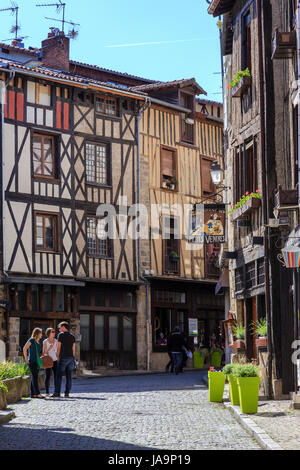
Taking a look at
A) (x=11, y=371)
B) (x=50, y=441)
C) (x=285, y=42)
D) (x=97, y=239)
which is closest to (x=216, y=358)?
(x=97, y=239)

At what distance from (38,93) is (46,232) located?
187 inches

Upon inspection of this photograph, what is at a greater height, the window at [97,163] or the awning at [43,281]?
the window at [97,163]

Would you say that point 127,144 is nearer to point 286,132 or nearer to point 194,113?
point 194,113

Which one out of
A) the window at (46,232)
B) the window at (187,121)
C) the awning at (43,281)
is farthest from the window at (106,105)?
the awning at (43,281)

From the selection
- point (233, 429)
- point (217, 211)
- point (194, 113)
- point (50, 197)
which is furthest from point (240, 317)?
point (194, 113)

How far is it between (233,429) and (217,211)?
10476mm

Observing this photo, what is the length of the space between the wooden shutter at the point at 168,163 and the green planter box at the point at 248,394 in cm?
2208

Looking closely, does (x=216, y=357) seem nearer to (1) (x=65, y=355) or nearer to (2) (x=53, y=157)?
(2) (x=53, y=157)

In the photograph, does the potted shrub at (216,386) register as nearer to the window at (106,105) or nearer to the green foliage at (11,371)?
the green foliage at (11,371)

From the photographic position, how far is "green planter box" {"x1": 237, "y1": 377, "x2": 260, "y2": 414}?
530 inches

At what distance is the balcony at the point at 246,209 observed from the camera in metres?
Result: 18.0

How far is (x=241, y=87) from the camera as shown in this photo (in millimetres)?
19234

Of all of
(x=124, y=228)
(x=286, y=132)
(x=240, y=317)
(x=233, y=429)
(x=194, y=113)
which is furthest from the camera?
(x=194, y=113)

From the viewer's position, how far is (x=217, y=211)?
21.8 metres
